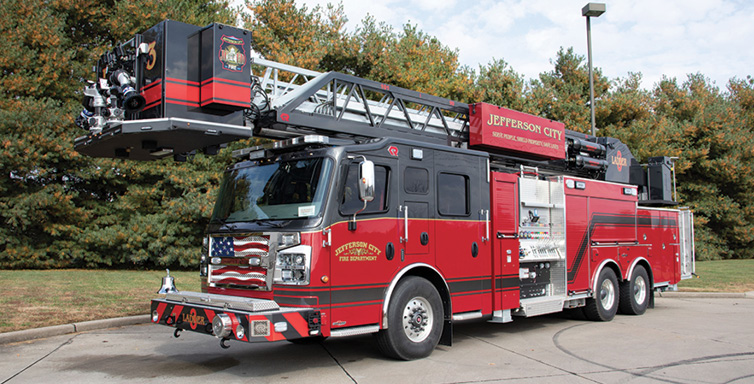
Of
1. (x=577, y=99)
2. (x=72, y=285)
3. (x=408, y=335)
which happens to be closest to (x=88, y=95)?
(x=408, y=335)

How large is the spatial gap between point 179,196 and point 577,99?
1925 cm

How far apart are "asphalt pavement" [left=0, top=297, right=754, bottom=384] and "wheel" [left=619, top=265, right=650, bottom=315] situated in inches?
50.8

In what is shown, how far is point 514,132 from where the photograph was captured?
31.1 feet

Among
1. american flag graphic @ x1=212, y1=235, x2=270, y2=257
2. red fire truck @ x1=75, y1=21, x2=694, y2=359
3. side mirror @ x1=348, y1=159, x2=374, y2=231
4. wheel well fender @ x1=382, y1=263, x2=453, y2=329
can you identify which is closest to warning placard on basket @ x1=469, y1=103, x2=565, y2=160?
red fire truck @ x1=75, y1=21, x2=694, y2=359

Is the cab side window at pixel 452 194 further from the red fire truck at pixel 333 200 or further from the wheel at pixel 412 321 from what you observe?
the wheel at pixel 412 321

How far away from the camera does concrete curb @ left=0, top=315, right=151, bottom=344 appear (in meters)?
8.32

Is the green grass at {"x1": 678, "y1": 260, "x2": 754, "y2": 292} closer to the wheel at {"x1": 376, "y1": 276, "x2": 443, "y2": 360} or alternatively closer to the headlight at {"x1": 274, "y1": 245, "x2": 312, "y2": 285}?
the wheel at {"x1": 376, "y1": 276, "x2": 443, "y2": 360}

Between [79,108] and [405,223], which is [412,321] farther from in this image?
[79,108]

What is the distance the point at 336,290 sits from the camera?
250 inches

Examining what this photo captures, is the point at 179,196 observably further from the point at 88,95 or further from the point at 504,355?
the point at 504,355

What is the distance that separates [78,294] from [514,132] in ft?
31.8

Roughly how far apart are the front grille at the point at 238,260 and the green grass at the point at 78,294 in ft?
12.8

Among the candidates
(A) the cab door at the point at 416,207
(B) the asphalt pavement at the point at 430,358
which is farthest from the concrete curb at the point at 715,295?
(A) the cab door at the point at 416,207

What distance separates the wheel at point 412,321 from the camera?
22.4ft
